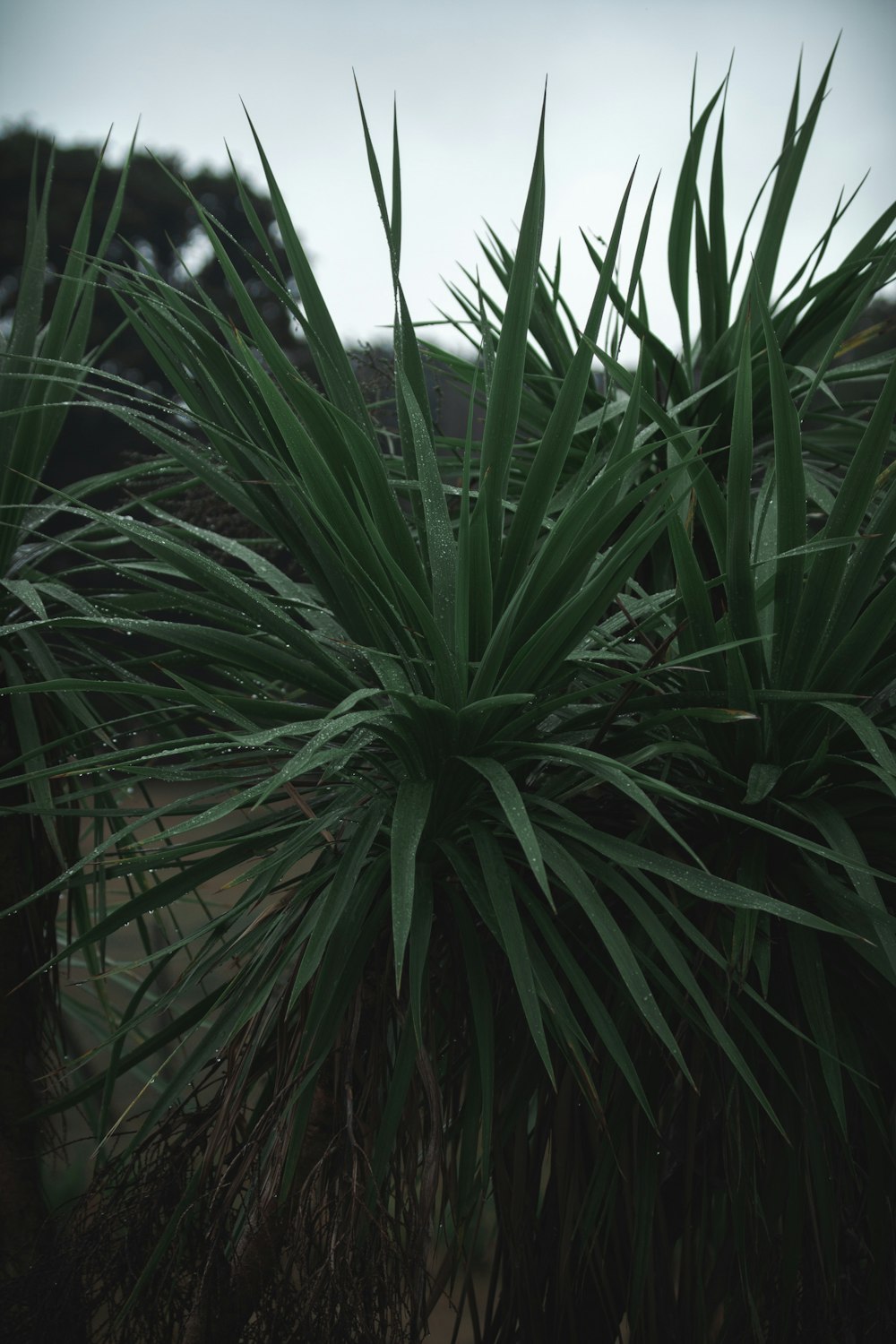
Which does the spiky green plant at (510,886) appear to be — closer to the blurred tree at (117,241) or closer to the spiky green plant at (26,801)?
the spiky green plant at (26,801)

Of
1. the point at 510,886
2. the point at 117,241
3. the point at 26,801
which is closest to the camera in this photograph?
the point at 510,886

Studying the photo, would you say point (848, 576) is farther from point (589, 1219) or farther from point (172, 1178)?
point (172, 1178)

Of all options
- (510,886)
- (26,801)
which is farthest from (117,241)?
(510,886)

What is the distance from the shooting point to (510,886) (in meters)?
0.87

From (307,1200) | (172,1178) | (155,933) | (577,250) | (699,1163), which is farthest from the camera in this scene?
(155,933)

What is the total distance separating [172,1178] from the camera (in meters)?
1.01

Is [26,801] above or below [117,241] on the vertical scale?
A: below

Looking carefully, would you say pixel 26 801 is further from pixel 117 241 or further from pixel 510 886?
pixel 117 241

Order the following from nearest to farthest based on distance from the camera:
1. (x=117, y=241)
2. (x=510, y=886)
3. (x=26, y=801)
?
(x=510, y=886) < (x=26, y=801) < (x=117, y=241)

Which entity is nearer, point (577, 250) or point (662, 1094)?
point (662, 1094)

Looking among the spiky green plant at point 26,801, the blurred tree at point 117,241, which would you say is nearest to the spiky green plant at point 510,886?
the spiky green plant at point 26,801

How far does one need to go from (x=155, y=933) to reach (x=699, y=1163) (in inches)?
117

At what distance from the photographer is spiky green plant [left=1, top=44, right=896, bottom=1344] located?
0.90m

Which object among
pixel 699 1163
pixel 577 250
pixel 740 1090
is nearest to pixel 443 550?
pixel 740 1090
